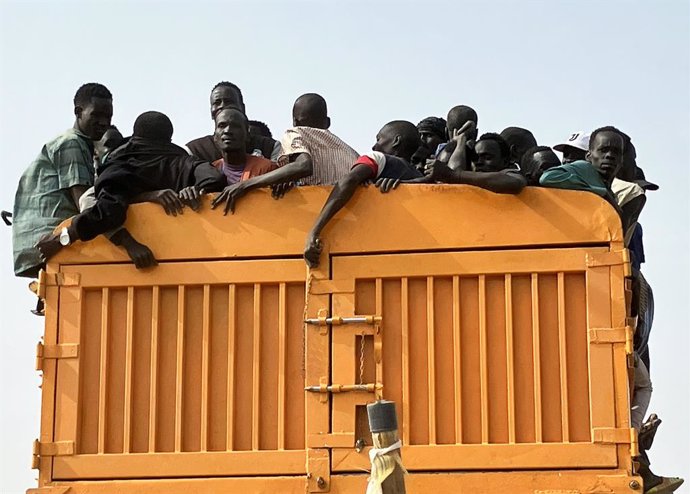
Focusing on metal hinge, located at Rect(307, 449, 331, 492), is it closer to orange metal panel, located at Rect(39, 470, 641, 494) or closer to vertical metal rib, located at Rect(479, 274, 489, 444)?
orange metal panel, located at Rect(39, 470, 641, 494)

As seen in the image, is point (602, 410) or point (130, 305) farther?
point (130, 305)

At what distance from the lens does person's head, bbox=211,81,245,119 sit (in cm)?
884

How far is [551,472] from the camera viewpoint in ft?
22.8

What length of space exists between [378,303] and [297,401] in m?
0.70

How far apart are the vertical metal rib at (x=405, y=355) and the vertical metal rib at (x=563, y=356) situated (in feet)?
2.64

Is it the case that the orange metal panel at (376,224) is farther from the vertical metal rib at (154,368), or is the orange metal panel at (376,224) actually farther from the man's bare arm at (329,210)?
the vertical metal rib at (154,368)

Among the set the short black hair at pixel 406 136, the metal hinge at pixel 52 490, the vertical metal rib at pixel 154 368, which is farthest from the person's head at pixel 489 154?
the metal hinge at pixel 52 490

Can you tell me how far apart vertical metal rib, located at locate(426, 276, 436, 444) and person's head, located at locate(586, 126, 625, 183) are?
143 cm

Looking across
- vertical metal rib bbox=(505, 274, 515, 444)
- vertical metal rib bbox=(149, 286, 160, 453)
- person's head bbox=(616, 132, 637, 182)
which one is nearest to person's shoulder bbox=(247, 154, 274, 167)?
vertical metal rib bbox=(149, 286, 160, 453)

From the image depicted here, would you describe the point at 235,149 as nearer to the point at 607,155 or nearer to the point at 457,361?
the point at 457,361

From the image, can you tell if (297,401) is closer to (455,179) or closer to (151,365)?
(151,365)

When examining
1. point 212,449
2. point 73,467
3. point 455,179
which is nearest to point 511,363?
point 455,179

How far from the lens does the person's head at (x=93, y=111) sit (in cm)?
848

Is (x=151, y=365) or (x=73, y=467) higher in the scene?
(x=151, y=365)
